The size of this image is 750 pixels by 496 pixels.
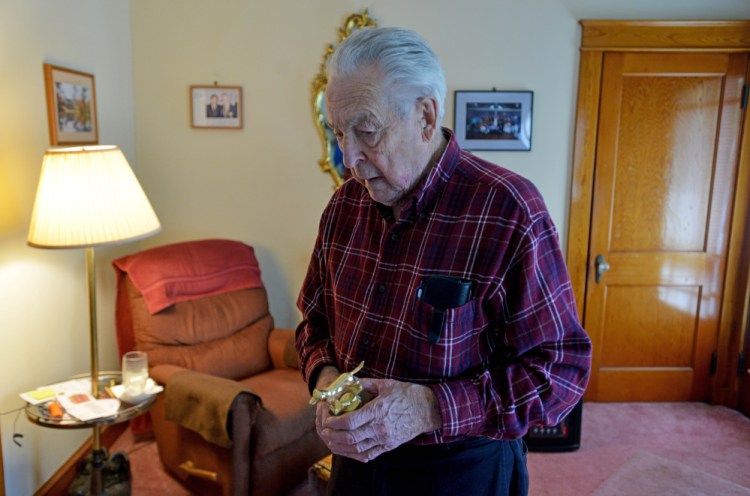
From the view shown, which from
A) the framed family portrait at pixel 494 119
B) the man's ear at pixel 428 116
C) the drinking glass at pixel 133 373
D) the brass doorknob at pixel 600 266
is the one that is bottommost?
the drinking glass at pixel 133 373

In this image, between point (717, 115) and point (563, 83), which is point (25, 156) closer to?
point (563, 83)

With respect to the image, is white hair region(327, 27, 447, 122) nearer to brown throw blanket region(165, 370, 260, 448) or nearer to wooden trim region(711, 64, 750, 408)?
brown throw blanket region(165, 370, 260, 448)

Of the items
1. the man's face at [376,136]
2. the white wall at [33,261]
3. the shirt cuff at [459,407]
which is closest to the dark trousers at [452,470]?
the shirt cuff at [459,407]

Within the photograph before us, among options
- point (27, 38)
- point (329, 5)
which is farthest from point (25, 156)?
point (329, 5)

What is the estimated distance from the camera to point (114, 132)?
2.97 meters

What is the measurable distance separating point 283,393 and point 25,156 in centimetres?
137

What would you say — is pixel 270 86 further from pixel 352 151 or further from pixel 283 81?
pixel 352 151

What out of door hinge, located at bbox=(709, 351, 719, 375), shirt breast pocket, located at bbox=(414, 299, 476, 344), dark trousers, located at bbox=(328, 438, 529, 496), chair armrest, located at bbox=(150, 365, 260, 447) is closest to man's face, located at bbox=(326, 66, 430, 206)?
shirt breast pocket, located at bbox=(414, 299, 476, 344)

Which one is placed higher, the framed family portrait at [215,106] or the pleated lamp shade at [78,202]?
the framed family portrait at [215,106]

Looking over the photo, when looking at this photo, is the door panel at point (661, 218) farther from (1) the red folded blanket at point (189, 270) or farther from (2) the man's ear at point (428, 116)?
(2) the man's ear at point (428, 116)

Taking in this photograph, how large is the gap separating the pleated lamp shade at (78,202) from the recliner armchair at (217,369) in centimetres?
68

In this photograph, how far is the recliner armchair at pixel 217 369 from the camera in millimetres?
2221

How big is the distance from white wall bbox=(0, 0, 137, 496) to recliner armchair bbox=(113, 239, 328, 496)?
0.31 metres

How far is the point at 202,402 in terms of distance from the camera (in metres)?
2.23
